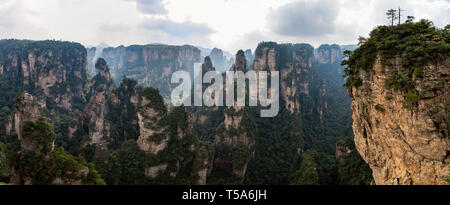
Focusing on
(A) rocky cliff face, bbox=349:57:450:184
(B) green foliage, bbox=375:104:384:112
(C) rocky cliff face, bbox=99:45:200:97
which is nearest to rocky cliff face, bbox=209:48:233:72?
(C) rocky cliff face, bbox=99:45:200:97

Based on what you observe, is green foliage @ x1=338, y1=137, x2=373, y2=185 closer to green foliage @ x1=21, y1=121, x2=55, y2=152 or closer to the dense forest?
the dense forest

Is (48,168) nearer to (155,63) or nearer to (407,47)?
(407,47)

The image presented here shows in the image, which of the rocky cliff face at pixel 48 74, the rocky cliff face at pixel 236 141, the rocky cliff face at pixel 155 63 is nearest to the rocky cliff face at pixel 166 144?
the rocky cliff face at pixel 236 141

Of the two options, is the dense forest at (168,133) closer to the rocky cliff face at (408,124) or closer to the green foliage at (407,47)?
A: the rocky cliff face at (408,124)

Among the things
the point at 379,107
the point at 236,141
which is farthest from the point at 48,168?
the point at 236,141
